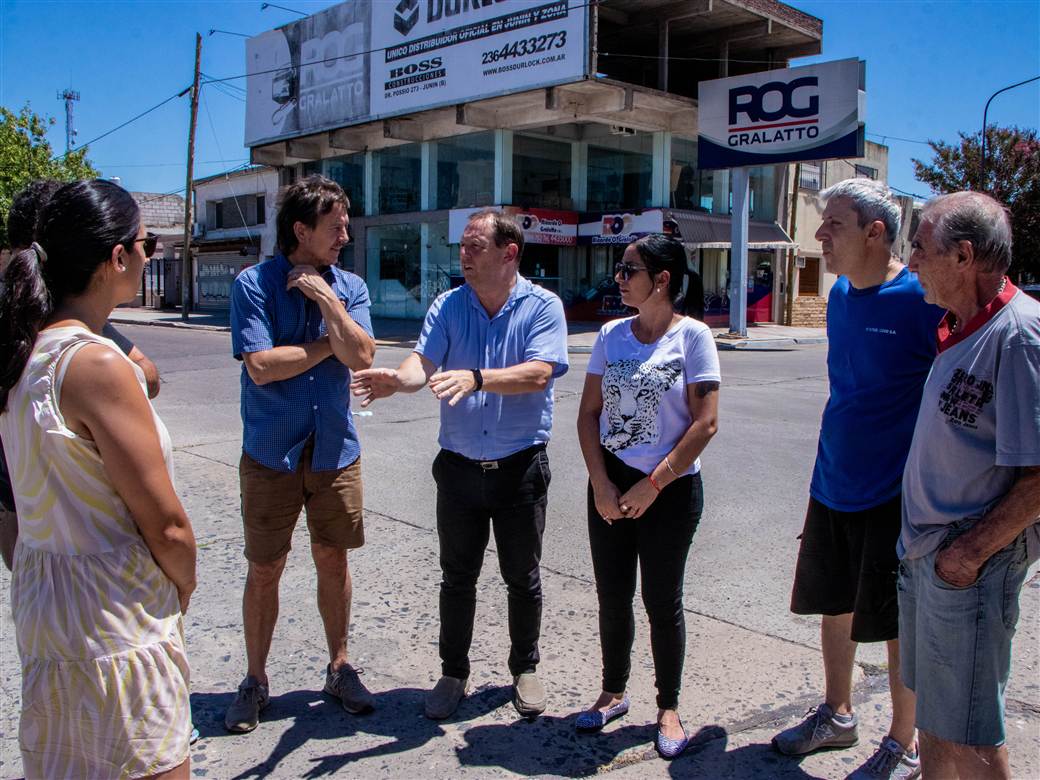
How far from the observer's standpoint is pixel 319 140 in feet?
105

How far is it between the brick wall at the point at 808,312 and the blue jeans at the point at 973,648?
94.7ft

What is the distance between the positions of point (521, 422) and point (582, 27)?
21109 mm

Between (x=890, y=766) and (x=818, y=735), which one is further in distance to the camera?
(x=818, y=735)

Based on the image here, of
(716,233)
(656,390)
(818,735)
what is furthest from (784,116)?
(818,735)

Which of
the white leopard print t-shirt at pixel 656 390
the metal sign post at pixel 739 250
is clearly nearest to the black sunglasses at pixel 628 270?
the white leopard print t-shirt at pixel 656 390

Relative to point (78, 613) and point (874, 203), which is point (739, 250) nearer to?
point (874, 203)

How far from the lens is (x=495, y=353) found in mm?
3514

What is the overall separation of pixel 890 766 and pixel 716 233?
26.0 m

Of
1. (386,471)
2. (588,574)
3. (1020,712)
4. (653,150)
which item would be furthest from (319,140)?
(1020,712)

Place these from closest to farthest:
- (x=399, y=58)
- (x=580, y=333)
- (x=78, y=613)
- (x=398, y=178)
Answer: (x=78, y=613) → (x=580, y=333) → (x=399, y=58) → (x=398, y=178)

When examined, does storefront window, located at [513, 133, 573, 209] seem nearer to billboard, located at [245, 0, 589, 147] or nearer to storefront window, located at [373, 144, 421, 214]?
billboard, located at [245, 0, 589, 147]

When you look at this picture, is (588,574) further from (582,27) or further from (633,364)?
(582,27)

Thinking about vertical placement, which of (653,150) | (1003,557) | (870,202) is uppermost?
(653,150)

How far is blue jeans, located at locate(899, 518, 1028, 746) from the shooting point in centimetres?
226
